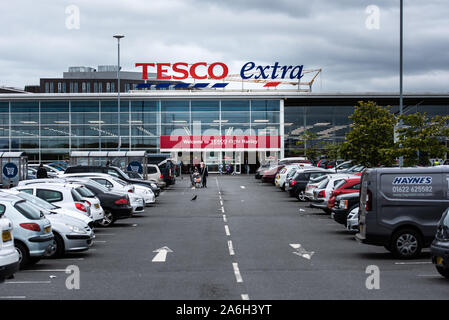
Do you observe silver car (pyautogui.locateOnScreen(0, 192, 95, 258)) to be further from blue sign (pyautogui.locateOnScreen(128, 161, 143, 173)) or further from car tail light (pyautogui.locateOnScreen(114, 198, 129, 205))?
blue sign (pyautogui.locateOnScreen(128, 161, 143, 173))

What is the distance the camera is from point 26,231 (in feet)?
46.0

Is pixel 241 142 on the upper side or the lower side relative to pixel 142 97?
lower

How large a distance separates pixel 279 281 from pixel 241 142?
63.2 meters

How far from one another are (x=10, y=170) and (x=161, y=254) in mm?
21857

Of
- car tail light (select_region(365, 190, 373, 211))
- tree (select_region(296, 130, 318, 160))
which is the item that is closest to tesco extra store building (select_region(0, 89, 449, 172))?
tree (select_region(296, 130, 318, 160))

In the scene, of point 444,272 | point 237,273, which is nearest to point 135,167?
point 237,273

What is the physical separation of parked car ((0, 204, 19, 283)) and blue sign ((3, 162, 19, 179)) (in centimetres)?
2571

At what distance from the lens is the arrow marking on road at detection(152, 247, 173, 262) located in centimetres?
1568

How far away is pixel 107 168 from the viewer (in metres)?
36.1

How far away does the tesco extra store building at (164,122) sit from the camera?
2908 inches

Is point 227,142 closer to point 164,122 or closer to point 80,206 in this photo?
point 164,122
